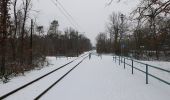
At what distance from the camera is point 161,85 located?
13914 mm

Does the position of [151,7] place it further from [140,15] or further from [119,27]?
[119,27]

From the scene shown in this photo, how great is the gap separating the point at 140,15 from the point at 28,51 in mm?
17104

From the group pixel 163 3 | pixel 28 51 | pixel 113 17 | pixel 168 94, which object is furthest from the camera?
pixel 113 17

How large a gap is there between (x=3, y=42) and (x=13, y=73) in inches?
103

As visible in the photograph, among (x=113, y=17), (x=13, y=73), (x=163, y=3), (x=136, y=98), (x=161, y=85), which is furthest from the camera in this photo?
(x=113, y=17)

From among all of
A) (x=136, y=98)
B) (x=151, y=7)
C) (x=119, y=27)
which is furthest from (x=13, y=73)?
(x=119, y=27)

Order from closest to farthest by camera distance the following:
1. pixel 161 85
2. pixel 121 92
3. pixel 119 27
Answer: pixel 121 92, pixel 161 85, pixel 119 27

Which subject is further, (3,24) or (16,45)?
(16,45)

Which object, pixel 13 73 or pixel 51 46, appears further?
pixel 51 46

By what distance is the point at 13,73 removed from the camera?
20.7 m

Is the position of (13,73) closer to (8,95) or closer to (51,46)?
(8,95)

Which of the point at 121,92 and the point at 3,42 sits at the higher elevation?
the point at 3,42

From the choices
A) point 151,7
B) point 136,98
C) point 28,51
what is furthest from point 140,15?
point 28,51

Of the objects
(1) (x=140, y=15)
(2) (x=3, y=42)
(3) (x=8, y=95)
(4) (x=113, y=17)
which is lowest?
(3) (x=8, y=95)
